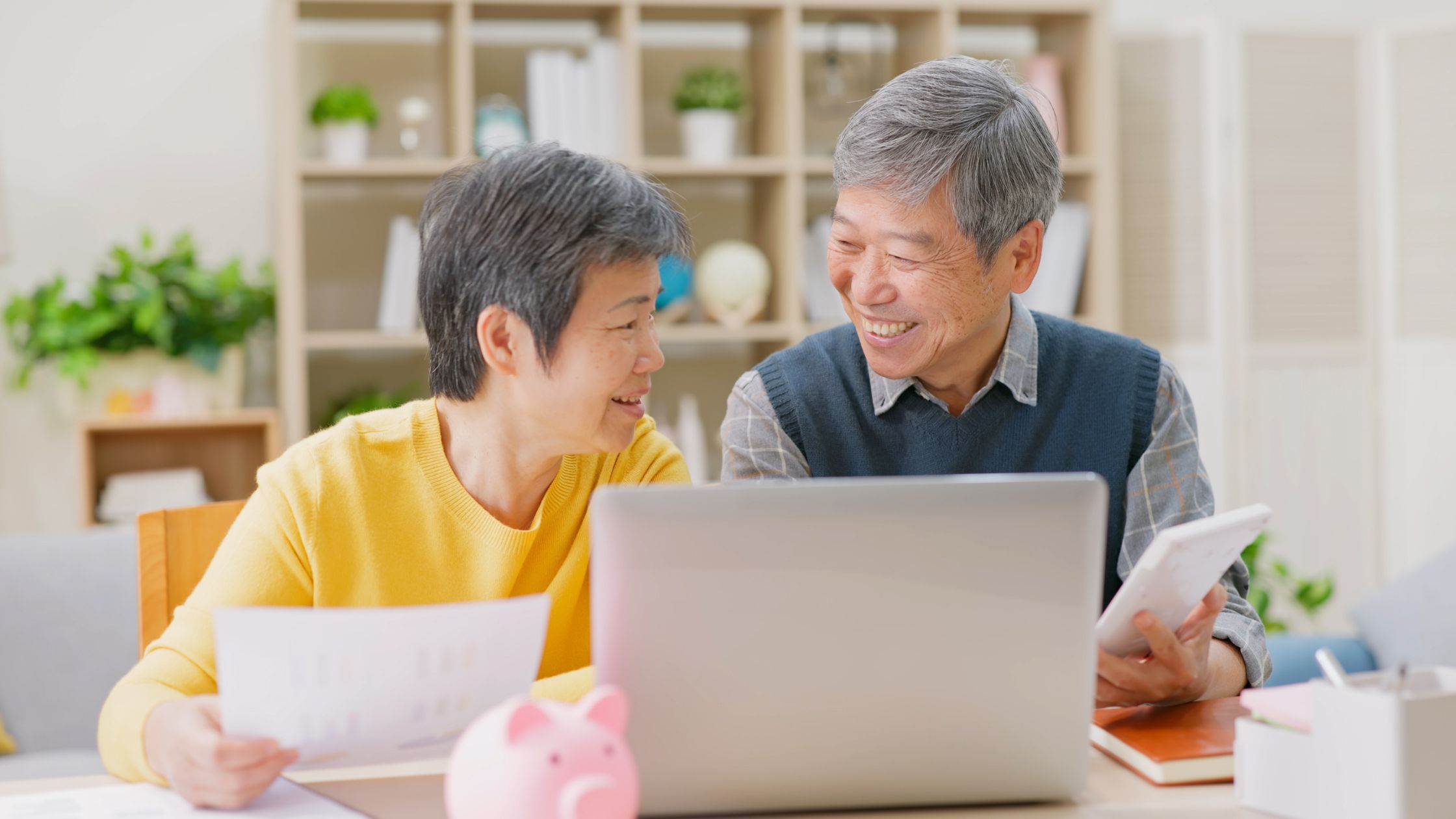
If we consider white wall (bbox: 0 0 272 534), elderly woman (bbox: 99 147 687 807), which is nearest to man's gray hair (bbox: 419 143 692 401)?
elderly woman (bbox: 99 147 687 807)

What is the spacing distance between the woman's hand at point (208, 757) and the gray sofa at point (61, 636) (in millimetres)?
1367

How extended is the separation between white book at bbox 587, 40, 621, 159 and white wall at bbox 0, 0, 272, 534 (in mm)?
771

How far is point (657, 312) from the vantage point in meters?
3.08

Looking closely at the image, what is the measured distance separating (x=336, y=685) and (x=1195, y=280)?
292cm

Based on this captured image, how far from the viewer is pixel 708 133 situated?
3105 millimetres

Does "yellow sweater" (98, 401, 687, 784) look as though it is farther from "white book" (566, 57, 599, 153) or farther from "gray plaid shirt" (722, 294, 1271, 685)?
"white book" (566, 57, 599, 153)

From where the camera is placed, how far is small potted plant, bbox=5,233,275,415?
282 centimetres

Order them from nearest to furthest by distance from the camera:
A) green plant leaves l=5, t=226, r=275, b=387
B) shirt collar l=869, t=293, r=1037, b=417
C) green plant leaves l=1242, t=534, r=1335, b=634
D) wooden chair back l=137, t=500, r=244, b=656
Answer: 1. wooden chair back l=137, t=500, r=244, b=656
2. shirt collar l=869, t=293, r=1037, b=417
3. green plant leaves l=1242, t=534, r=1335, b=634
4. green plant leaves l=5, t=226, r=275, b=387

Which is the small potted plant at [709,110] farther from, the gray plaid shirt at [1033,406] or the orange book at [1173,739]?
the orange book at [1173,739]

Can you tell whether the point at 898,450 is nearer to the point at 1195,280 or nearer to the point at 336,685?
the point at 336,685

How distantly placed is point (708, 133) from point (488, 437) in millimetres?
1942

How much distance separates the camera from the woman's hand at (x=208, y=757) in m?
0.89

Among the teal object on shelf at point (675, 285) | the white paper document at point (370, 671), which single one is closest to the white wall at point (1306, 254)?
the teal object on shelf at point (675, 285)

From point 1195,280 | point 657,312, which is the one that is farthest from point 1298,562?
point 657,312
